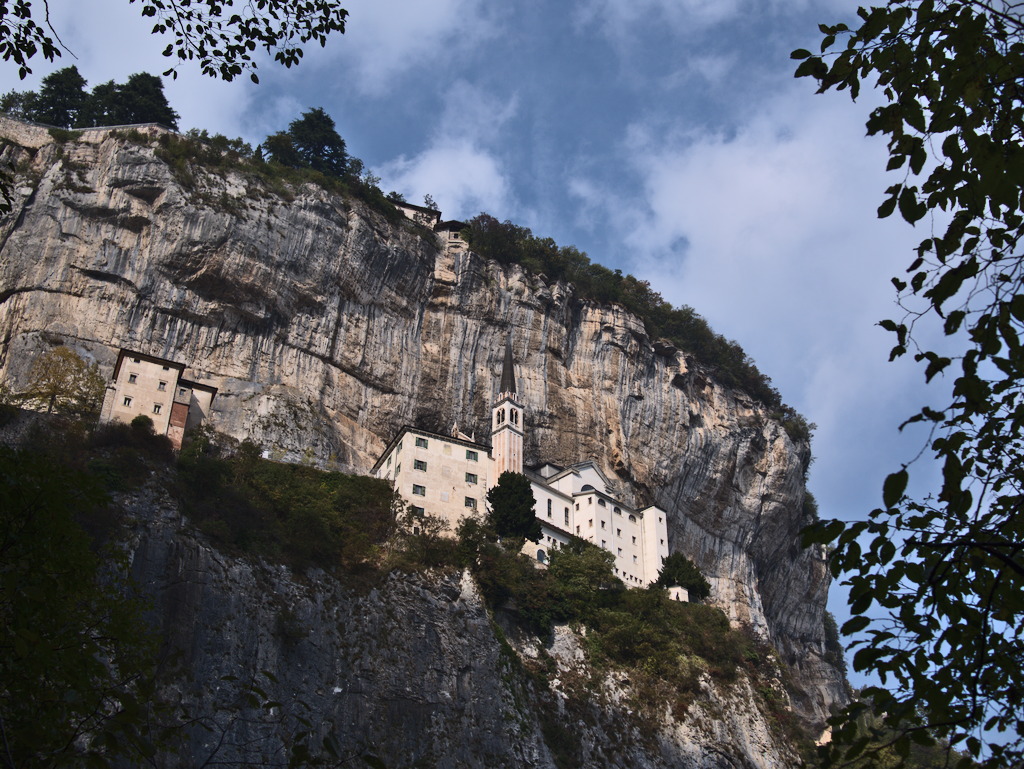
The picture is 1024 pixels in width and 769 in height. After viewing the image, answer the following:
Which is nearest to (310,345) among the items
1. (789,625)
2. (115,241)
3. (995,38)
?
(115,241)

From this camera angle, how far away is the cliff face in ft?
164

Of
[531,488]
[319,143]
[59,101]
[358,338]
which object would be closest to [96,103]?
[59,101]

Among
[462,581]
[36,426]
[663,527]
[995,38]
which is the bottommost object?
[995,38]

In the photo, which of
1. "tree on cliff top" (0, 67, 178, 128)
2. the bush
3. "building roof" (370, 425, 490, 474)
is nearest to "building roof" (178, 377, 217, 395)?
the bush

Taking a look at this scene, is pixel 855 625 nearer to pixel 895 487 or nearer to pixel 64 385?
pixel 895 487

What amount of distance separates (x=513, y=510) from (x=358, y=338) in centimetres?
1465

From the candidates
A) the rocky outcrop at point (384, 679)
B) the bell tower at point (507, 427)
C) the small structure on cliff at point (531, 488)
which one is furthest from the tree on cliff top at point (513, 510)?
the rocky outcrop at point (384, 679)

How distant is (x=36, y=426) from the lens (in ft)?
129

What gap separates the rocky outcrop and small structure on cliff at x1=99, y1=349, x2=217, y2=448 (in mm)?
9240

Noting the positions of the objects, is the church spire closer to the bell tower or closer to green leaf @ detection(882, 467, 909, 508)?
the bell tower

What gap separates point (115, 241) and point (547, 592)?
2859 centimetres

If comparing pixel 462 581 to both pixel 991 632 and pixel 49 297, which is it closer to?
pixel 49 297

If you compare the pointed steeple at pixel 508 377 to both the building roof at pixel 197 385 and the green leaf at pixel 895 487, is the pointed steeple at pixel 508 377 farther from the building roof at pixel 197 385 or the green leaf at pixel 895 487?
the green leaf at pixel 895 487

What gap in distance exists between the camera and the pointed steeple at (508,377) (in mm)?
57406
